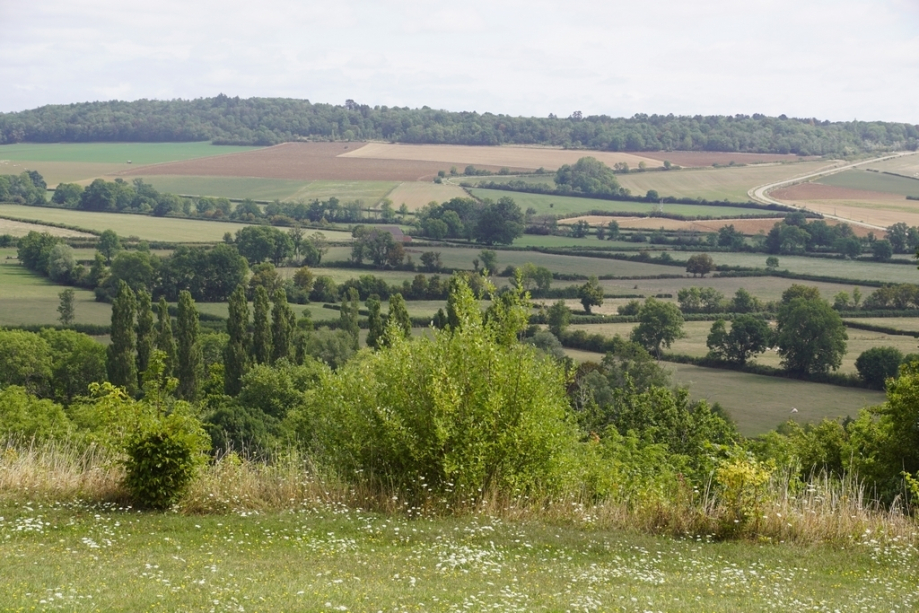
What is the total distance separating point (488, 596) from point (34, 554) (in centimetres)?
534

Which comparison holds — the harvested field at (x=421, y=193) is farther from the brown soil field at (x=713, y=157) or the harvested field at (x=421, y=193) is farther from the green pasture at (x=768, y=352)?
the green pasture at (x=768, y=352)

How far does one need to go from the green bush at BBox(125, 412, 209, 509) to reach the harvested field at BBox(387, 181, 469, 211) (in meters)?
120

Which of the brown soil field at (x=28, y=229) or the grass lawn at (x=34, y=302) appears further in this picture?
the brown soil field at (x=28, y=229)

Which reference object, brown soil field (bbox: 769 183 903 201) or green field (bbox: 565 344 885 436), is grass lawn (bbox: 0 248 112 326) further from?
brown soil field (bbox: 769 183 903 201)

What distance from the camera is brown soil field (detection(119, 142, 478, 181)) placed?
513ft

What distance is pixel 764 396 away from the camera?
6100cm

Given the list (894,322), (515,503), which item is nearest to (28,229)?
(894,322)

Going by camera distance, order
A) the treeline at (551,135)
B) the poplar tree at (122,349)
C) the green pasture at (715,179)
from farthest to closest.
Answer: the treeline at (551,135), the green pasture at (715,179), the poplar tree at (122,349)

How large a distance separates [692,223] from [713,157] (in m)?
54.8

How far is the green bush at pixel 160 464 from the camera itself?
14633 mm

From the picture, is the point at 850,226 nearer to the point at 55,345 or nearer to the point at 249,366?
the point at 249,366

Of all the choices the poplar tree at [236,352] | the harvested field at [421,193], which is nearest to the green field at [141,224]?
the harvested field at [421,193]

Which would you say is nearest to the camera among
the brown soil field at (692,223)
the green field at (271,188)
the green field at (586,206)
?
the brown soil field at (692,223)

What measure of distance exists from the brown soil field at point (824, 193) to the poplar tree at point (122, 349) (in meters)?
101
